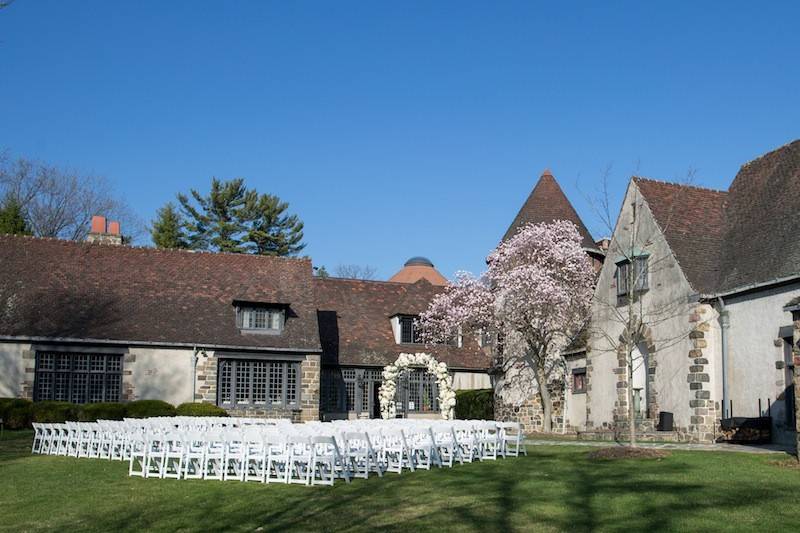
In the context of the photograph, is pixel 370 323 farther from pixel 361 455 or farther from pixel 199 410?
pixel 361 455

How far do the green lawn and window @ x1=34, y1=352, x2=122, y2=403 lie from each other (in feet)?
46.0

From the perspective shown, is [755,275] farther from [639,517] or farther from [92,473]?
[92,473]

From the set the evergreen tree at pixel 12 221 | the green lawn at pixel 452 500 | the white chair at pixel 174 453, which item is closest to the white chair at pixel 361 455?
the green lawn at pixel 452 500

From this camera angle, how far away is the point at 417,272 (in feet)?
235

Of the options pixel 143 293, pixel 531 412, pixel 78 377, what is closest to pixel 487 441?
pixel 531 412

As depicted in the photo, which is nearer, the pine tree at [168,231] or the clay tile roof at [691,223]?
the clay tile roof at [691,223]

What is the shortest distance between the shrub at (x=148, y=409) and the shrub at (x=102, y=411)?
198 mm

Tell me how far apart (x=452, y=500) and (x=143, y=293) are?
74.6 ft

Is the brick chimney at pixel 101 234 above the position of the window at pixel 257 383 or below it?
above

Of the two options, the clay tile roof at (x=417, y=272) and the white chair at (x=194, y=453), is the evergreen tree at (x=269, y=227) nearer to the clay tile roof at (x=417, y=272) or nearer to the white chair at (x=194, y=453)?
the clay tile roof at (x=417, y=272)

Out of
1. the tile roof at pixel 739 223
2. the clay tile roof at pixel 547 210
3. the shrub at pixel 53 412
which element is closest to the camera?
the tile roof at pixel 739 223

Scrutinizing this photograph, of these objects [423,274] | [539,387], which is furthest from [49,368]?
[423,274]

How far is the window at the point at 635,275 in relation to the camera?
83.6 ft

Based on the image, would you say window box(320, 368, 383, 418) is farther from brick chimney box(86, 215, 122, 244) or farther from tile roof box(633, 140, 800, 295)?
tile roof box(633, 140, 800, 295)
